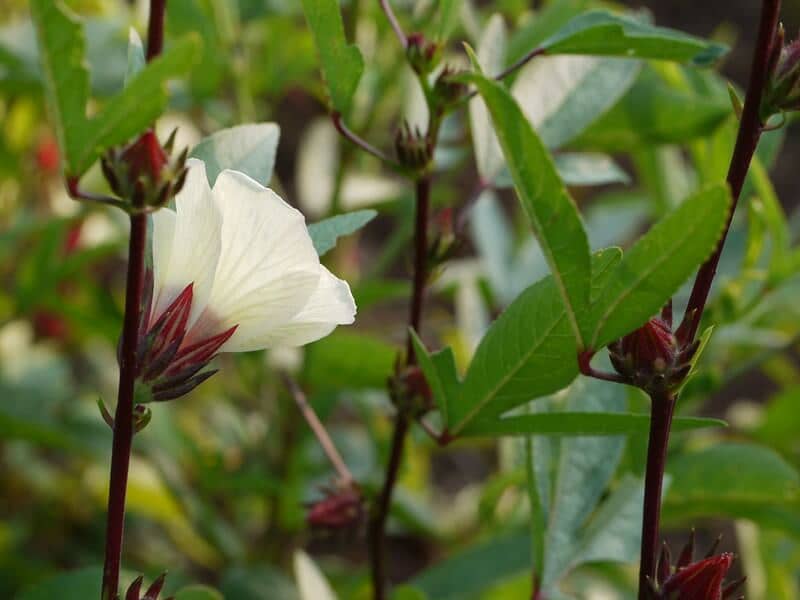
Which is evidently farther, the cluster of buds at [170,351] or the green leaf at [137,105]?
the cluster of buds at [170,351]

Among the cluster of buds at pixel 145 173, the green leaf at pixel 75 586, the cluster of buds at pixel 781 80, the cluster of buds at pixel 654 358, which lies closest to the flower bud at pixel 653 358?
the cluster of buds at pixel 654 358

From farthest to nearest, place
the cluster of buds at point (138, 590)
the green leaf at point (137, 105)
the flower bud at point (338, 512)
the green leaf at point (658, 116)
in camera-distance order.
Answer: the green leaf at point (658, 116) < the flower bud at point (338, 512) < the cluster of buds at point (138, 590) < the green leaf at point (137, 105)

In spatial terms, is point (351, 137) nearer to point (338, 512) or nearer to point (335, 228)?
point (335, 228)

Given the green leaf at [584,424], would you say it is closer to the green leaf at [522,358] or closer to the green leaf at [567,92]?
the green leaf at [522,358]

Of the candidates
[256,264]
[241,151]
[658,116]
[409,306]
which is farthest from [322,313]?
[409,306]

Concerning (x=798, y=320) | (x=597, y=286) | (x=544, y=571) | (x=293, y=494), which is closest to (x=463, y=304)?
(x=293, y=494)

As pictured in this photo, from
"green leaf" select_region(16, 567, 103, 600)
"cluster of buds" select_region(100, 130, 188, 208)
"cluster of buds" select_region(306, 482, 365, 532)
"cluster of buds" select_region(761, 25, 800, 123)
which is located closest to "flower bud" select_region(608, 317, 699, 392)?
"cluster of buds" select_region(761, 25, 800, 123)

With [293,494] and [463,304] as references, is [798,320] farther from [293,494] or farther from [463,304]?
[293,494]
